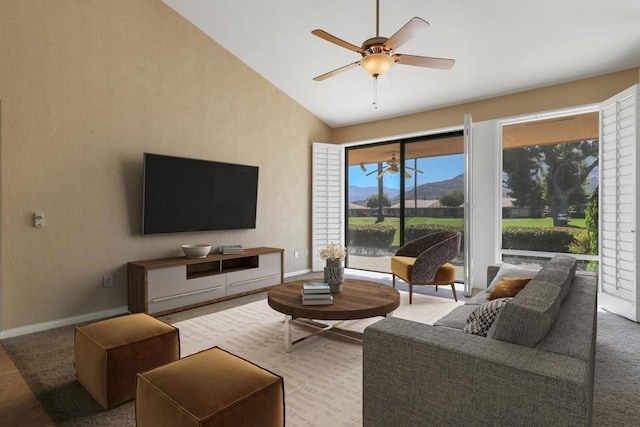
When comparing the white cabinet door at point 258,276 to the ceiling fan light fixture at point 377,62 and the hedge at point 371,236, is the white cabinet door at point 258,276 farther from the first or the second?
the ceiling fan light fixture at point 377,62

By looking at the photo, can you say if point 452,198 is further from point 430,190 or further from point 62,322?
point 62,322

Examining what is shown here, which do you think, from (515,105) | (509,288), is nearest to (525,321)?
(509,288)

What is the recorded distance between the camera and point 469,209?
4.55 meters

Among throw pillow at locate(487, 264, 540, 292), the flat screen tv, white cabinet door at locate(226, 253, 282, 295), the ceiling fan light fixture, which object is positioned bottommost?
white cabinet door at locate(226, 253, 282, 295)

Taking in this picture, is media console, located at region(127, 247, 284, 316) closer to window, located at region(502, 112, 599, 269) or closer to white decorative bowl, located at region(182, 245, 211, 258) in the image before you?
white decorative bowl, located at region(182, 245, 211, 258)

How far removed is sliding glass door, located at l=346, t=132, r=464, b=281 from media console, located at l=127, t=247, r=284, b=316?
204 centimetres

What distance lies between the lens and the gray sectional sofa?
1.08 metres

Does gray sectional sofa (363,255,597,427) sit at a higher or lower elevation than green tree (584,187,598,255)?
lower

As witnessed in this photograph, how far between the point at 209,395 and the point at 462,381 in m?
1.02

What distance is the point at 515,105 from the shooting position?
4.65m

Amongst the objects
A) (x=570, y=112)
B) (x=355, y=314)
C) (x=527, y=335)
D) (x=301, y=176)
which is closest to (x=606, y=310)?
(x=570, y=112)

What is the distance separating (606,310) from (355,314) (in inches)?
131

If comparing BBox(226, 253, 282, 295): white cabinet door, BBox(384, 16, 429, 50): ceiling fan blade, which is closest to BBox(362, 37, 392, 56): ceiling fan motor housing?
BBox(384, 16, 429, 50): ceiling fan blade

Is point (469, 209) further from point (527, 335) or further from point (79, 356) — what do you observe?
point (79, 356)
